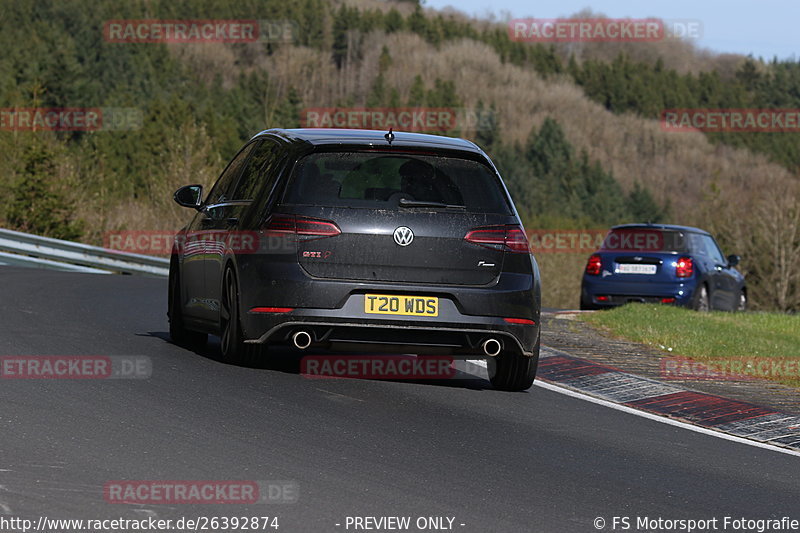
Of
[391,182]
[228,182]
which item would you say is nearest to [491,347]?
[391,182]

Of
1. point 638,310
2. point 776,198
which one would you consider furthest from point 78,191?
point 776,198

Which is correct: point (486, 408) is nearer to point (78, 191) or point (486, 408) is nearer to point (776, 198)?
point (78, 191)

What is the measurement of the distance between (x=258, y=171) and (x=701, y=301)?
12912 mm

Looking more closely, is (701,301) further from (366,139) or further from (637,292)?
(366,139)

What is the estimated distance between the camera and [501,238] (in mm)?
8945

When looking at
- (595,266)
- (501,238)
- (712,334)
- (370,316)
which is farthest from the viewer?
(595,266)

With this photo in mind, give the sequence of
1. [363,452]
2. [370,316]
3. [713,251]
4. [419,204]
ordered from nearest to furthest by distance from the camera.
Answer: [363,452], [370,316], [419,204], [713,251]

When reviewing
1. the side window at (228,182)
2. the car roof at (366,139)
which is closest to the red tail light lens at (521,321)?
the car roof at (366,139)

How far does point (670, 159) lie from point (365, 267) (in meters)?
186

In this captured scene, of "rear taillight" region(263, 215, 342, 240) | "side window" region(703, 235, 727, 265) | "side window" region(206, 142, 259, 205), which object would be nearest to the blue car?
"side window" region(703, 235, 727, 265)

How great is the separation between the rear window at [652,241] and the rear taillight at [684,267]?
0.20m

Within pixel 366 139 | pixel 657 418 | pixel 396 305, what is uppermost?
pixel 366 139

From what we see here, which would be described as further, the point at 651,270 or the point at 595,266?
the point at 595,266

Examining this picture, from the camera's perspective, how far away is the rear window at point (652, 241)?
20922mm
